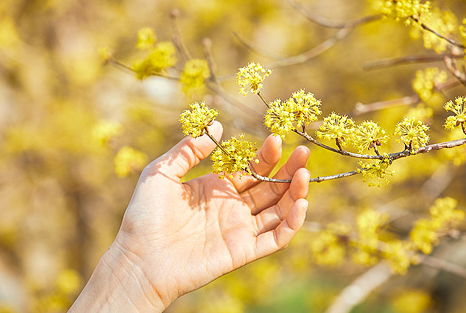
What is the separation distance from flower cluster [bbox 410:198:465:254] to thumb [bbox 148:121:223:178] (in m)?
1.29

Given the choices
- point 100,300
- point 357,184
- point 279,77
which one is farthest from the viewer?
point 279,77

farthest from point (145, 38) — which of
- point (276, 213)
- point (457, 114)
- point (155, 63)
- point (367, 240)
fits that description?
point (367, 240)

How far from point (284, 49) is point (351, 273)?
3.67 m

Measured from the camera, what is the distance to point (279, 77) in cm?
600

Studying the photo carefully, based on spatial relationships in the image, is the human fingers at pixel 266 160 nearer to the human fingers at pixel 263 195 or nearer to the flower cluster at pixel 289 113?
the human fingers at pixel 263 195

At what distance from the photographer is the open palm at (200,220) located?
173 centimetres

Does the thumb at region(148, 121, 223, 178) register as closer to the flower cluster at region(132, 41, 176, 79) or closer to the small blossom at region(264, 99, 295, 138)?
the flower cluster at region(132, 41, 176, 79)

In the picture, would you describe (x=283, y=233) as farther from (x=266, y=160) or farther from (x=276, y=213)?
(x=266, y=160)

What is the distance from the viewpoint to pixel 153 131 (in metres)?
4.43

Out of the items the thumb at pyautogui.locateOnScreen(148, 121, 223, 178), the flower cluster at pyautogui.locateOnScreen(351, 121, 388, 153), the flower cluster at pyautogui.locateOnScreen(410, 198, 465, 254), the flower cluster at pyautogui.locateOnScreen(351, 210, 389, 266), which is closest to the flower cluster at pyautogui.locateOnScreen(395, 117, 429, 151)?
the flower cluster at pyautogui.locateOnScreen(351, 121, 388, 153)

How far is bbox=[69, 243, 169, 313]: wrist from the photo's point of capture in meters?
1.77

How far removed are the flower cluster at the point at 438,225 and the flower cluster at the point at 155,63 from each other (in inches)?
68.5

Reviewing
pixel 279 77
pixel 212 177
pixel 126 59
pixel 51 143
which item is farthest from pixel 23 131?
pixel 212 177

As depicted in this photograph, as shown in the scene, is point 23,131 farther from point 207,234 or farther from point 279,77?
point 207,234
